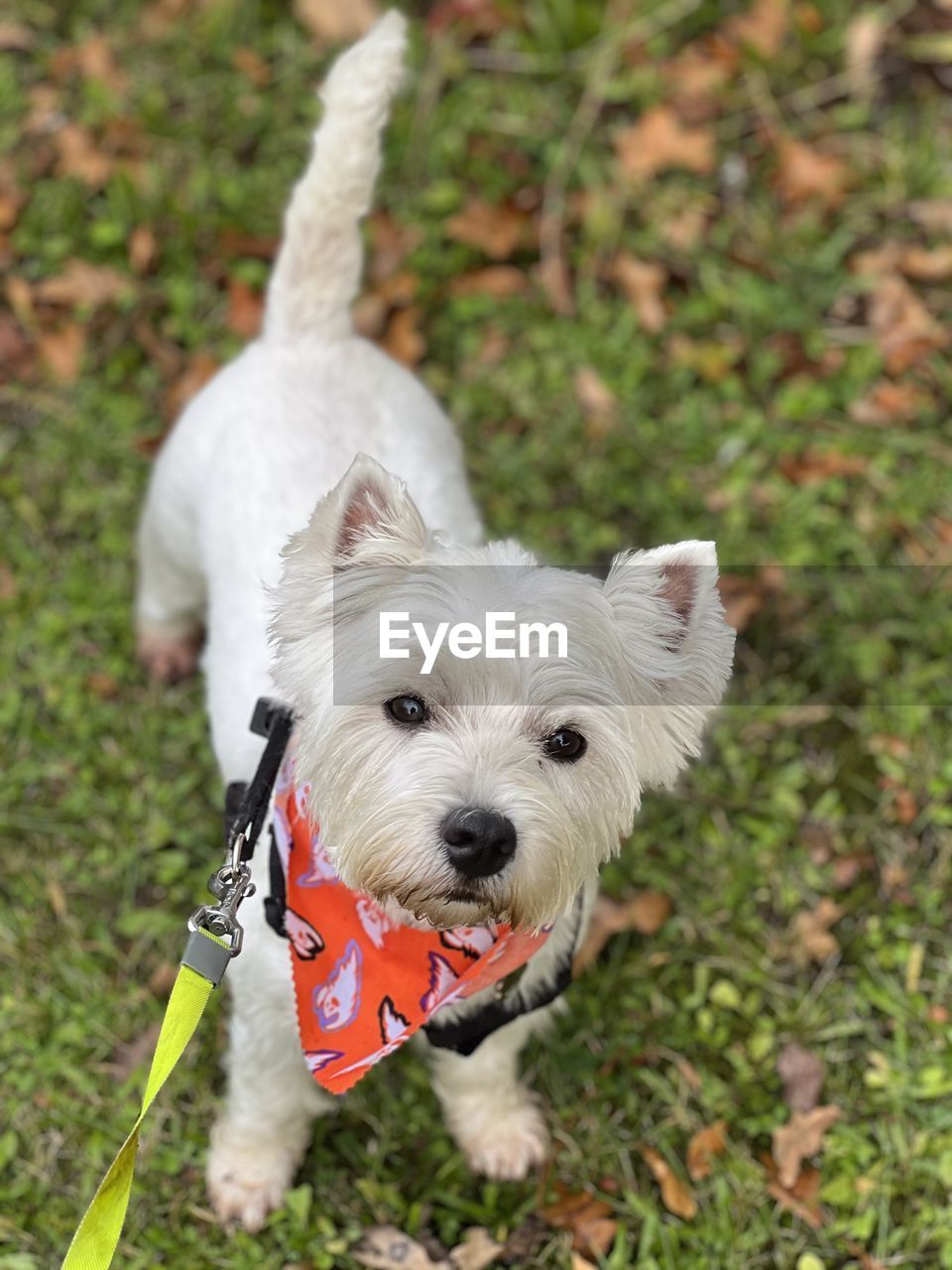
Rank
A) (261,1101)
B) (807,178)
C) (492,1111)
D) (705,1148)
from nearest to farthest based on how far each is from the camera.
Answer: (261,1101) → (492,1111) → (705,1148) → (807,178)

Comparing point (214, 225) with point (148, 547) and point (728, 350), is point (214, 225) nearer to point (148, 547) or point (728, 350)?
point (148, 547)

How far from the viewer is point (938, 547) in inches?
193

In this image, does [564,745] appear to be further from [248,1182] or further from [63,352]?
[63,352]

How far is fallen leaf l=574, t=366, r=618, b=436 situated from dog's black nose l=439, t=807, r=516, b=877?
3.13 metres

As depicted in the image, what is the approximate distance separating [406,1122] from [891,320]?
3.85 metres

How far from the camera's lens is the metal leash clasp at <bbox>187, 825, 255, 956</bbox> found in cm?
256

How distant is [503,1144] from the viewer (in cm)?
360

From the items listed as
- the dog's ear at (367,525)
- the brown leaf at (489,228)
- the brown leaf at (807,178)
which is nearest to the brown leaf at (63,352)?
the brown leaf at (489,228)

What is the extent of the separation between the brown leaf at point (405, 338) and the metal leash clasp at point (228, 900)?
296cm

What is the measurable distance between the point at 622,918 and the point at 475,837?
190cm

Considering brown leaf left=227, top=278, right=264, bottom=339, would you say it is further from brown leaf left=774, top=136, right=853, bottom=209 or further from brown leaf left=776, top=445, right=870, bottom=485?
brown leaf left=774, top=136, right=853, bottom=209

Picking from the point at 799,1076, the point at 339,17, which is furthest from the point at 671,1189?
the point at 339,17

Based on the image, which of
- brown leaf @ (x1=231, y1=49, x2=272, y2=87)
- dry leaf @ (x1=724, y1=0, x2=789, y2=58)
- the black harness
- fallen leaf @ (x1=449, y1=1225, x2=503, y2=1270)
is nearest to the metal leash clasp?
the black harness

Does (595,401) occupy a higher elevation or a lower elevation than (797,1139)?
higher
